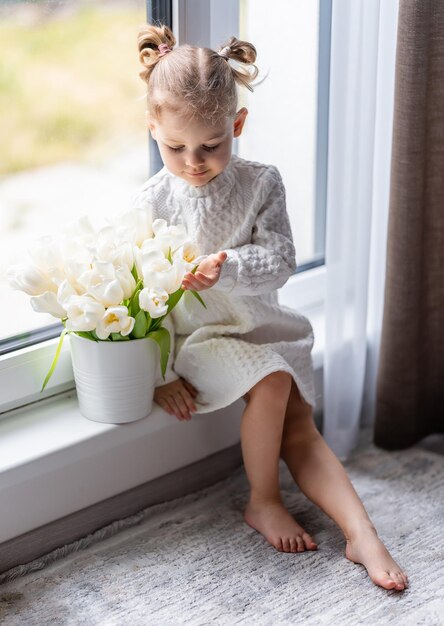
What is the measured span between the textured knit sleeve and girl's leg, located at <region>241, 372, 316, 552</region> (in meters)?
0.19

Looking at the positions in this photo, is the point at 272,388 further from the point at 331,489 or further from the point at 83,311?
the point at 83,311

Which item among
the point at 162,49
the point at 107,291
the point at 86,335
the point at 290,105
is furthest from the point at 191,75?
the point at 290,105

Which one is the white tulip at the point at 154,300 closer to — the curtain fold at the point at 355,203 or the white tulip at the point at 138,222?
the white tulip at the point at 138,222

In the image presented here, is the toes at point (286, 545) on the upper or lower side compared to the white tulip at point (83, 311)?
lower

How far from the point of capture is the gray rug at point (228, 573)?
5.13 feet

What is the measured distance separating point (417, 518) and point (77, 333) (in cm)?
74

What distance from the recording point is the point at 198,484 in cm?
194

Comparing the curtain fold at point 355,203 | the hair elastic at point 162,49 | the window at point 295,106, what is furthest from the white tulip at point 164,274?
the window at point 295,106

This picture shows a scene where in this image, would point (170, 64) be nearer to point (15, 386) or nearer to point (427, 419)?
point (15, 386)

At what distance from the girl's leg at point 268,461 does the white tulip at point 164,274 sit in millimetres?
289

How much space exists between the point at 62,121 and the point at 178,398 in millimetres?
559

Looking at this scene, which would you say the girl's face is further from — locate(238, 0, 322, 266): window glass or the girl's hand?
locate(238, 0, 322, 266): window glass

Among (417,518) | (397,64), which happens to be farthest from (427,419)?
(397,64)

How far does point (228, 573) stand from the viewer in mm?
1672
